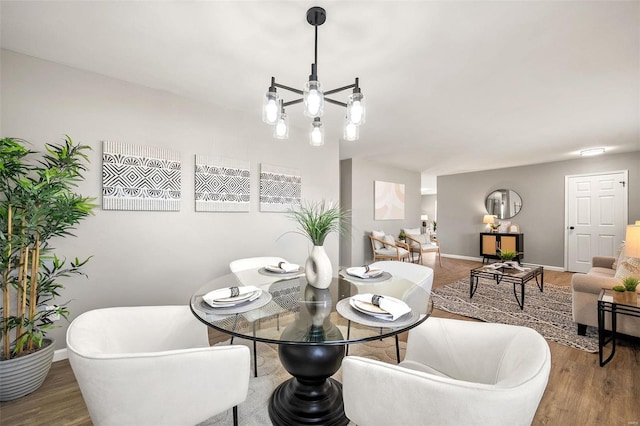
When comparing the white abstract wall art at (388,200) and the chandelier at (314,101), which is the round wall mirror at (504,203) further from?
the chandelier at (314,101)

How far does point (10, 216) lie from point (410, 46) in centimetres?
282

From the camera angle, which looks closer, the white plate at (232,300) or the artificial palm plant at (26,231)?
the white plate at (232,300)

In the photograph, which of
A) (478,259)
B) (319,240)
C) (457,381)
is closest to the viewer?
(457,381)

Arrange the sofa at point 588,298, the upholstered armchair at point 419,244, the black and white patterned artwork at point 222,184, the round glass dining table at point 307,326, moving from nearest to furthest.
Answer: the round glass dining table at point 307,326 < the sofa at point 588,298 < the black and white patterned artwork at point 222,184 < the upholstered armchair at point 419,244

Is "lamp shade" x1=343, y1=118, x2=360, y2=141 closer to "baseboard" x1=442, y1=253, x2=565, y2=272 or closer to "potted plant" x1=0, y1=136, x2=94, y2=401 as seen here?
"potted plant" x1=0, y1=136, x2=94, y2=401

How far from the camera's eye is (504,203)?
21.5 feet

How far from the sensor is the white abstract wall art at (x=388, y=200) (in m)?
6.23

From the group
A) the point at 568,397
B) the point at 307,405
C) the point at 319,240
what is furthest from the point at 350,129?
the point at 568,397

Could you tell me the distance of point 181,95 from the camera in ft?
8.75

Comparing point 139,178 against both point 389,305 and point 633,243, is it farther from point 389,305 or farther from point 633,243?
point 633,243

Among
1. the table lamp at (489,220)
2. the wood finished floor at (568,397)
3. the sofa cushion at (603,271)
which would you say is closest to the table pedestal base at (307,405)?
the wood finished floor at (568,397)

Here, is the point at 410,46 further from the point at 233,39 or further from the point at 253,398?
the point at 253,398

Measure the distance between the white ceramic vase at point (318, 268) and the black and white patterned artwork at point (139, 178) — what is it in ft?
5.42

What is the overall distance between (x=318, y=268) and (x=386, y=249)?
4289mm
